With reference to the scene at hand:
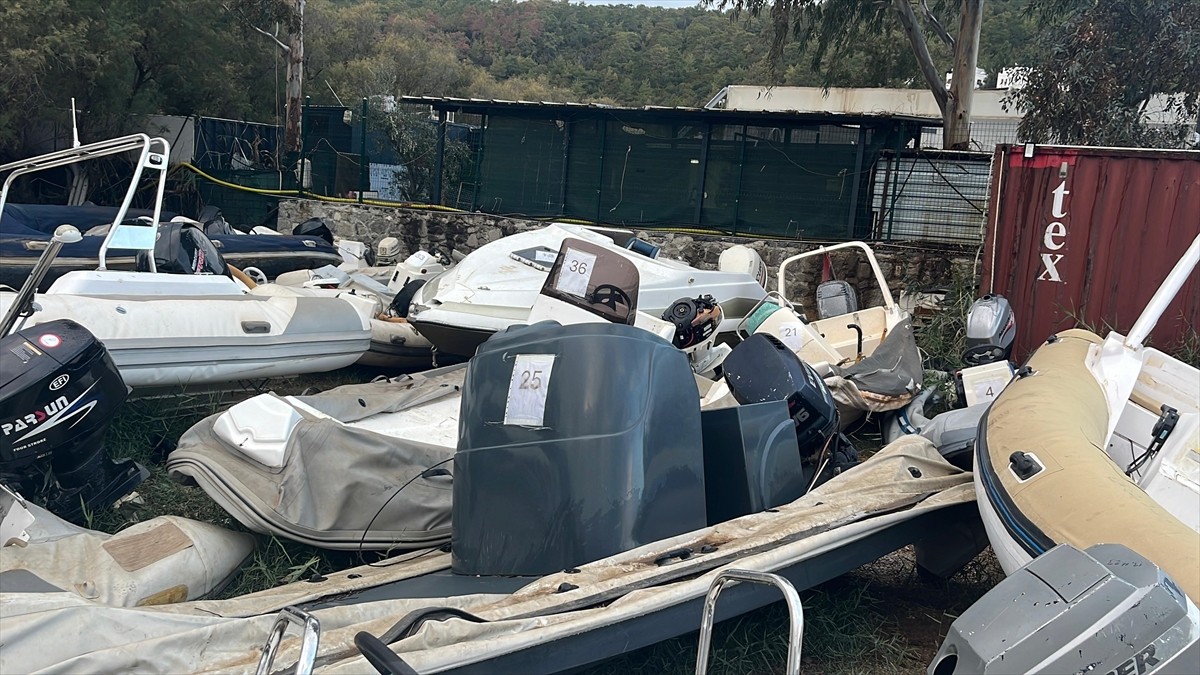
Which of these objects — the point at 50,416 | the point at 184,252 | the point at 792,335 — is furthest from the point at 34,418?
A: the point at 792,335

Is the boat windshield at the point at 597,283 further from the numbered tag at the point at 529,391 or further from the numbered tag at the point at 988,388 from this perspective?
the numbered tag at the point at 988,388

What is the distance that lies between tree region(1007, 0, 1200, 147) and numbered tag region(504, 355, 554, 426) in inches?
363

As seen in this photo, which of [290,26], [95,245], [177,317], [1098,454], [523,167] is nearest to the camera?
[1098,454]

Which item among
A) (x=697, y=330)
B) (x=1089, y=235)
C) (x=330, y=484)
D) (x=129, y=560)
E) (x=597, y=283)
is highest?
(x=1089, y=235)

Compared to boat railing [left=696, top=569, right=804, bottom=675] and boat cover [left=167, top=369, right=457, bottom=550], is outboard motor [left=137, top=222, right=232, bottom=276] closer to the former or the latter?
boat cover [left=167, top=369, right=457, bottom=550]

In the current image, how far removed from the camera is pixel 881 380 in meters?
5.68

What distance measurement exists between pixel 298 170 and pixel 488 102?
4.46 metres

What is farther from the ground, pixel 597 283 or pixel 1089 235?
pixel 1089 235

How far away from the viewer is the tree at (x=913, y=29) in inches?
525

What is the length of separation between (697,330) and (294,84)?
14.9 metres

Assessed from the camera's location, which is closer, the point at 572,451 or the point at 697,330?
the point at 572,451

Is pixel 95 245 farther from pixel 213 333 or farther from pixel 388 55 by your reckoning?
pixel 388 55

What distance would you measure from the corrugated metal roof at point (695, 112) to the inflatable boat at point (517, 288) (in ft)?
11.2

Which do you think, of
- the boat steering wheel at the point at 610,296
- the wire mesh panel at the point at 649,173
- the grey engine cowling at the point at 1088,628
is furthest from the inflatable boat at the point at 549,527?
the wire mesh panel at the point at 649,173
